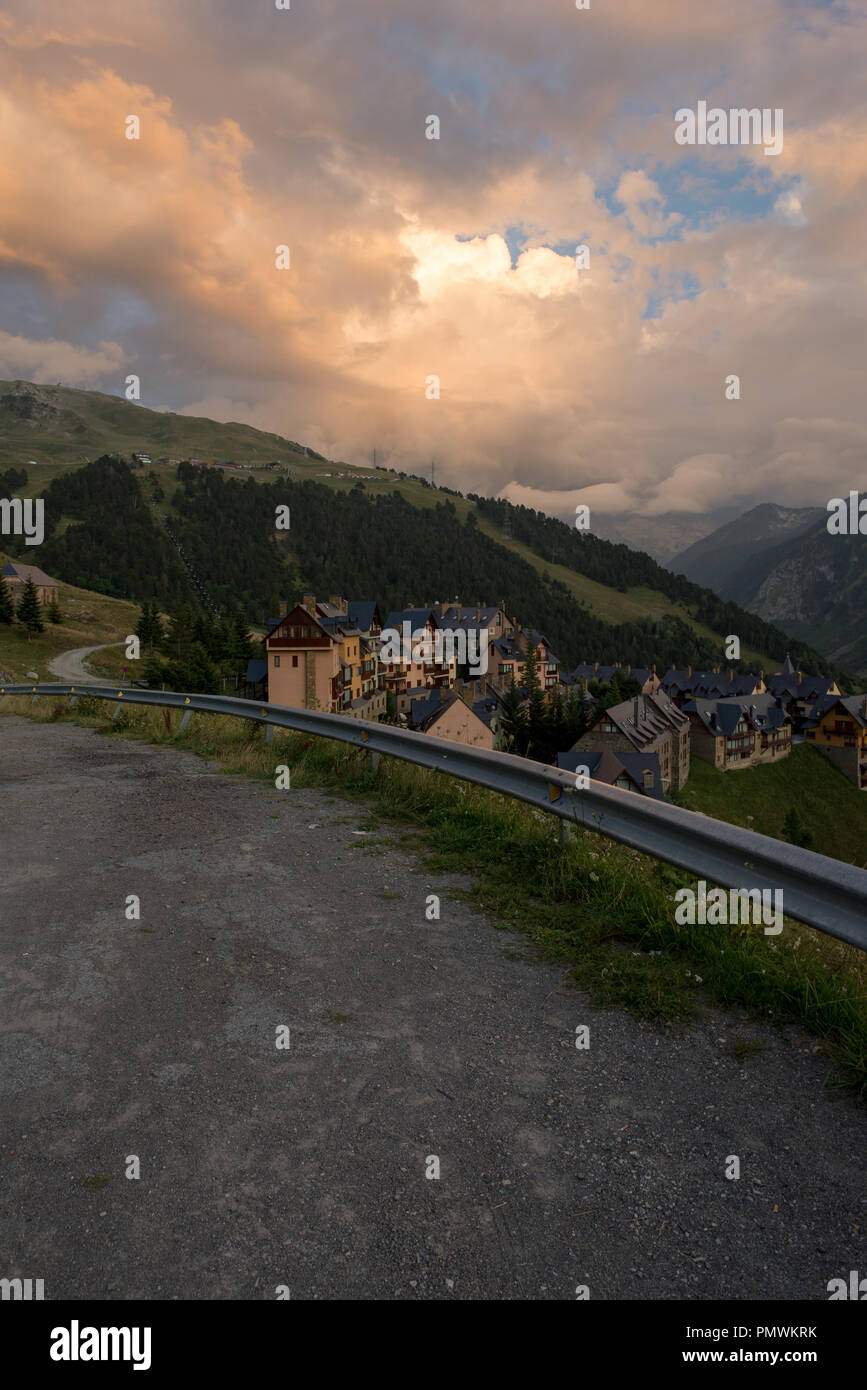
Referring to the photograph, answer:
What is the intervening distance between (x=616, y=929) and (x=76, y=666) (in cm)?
7952

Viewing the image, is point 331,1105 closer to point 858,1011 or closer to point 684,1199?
point 684,1199

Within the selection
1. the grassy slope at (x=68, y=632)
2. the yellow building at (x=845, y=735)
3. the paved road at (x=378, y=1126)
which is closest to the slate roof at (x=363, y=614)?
the grassy slope at (x=68, y=632)

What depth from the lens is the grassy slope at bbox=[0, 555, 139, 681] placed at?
73.7m

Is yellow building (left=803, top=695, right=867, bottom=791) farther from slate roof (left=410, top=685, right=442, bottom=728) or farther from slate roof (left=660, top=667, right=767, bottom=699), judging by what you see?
slate roof (left=410, top=685, right=442, bottom=728)

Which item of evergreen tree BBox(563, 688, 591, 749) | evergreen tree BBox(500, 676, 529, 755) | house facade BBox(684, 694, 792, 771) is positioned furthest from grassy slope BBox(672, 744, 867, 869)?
evergreen tree BBox(500, 676, 529, 755)

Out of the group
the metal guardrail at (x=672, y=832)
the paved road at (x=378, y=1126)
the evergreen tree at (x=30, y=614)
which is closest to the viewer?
the paved road at (x=378, y=1126)

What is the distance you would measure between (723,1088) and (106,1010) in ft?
10.0

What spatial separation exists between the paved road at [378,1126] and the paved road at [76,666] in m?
60.2

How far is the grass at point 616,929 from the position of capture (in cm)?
364

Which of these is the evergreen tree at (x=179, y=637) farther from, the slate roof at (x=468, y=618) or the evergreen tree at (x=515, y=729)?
the slate roof at (x=468, y=618)

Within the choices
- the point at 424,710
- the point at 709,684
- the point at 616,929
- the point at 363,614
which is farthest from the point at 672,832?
the point at 709,684

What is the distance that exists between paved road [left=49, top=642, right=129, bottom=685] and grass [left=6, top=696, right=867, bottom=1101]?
57.9 meters
